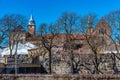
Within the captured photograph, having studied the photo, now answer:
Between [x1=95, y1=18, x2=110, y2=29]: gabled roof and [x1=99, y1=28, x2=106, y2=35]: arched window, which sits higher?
[x1=95, y1=18, x2=110, y2=29]: gabled roof

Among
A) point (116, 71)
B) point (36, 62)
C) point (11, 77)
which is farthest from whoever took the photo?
point (36, 62)

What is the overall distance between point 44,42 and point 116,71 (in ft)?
44.2

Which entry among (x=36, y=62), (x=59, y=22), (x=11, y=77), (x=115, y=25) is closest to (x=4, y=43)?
(x=36, y=62)

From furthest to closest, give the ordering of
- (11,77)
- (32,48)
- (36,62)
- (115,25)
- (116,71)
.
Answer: (32,48) < (36,62) < (116,71) < (115,25) < (11,77)

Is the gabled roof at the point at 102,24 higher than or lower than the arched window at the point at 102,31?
higher

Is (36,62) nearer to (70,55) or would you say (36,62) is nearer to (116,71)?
(70,55)

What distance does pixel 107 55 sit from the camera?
49656 mm

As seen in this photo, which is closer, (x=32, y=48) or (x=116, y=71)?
(x=116, y=71)

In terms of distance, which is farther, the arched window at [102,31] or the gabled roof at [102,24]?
the gabled roof at [102,24]

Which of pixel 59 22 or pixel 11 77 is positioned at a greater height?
pixel 59 22

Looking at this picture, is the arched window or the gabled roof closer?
the arched window

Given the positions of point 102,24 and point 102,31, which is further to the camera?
point 102,24

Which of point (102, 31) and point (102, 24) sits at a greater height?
point (102, 24)

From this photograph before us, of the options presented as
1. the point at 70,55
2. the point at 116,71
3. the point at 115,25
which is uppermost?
the point at 115,25
